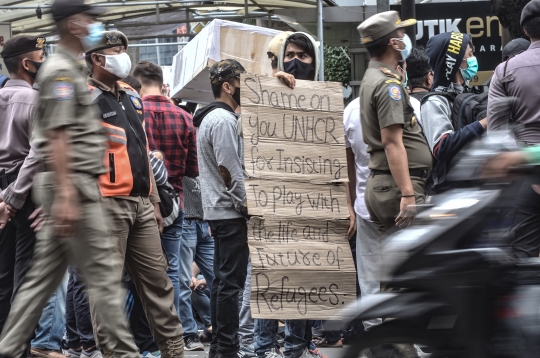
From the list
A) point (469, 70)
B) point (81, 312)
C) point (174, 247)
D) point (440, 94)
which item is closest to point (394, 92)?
point (440, 94)

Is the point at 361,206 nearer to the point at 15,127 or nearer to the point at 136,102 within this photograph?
the point at 136,102

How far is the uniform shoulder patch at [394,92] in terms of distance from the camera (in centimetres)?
545

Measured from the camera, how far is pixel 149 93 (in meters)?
7.61

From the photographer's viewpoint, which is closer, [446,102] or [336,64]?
[446,102]

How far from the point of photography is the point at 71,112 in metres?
4.39

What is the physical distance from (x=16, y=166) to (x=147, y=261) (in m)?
1.30

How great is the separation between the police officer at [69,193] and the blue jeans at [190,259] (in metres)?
2.82

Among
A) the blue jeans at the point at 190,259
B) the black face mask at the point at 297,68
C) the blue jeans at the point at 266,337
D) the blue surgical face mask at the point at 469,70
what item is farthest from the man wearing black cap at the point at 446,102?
the blue jeans at the point at 190,259

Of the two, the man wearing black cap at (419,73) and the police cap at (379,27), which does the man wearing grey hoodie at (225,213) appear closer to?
the police cap at (379,27)

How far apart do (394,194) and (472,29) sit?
7387mm

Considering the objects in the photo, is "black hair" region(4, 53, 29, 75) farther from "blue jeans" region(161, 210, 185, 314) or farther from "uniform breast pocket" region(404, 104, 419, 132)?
"uniform breast pocket" region(404, 104, 419, 132)

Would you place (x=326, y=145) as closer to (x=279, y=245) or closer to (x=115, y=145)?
(x=279, y=245)

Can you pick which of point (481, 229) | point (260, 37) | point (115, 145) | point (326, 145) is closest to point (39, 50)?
point (115, 145)

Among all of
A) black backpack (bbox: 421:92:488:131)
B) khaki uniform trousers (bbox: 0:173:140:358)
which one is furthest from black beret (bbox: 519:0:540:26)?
khaki uniform trousers (bbox: 0:173:140:358)
